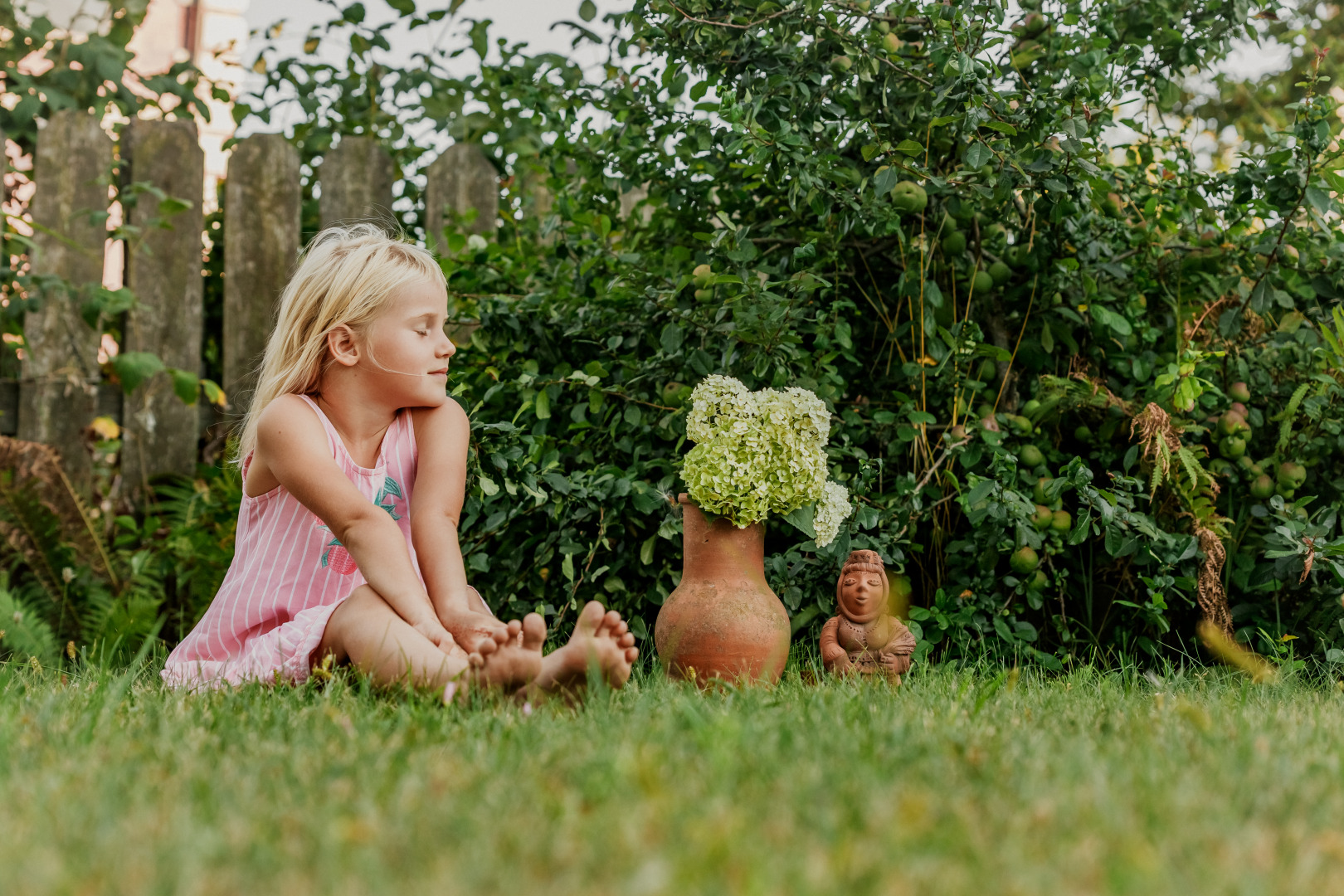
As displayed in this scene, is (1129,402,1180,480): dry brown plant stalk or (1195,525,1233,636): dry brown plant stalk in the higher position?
(1129,402,1180,480): dry brown plant stalk

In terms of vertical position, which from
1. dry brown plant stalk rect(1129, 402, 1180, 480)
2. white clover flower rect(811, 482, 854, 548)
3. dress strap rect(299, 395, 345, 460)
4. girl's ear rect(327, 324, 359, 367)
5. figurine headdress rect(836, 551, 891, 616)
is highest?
girl's ear rect(327, 324, 359, 367)

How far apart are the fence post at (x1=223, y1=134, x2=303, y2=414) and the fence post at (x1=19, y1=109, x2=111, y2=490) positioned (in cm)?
47

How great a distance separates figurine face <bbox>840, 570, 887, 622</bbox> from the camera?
2521 millimetres

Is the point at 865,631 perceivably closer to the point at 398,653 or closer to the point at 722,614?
the point at 722,614

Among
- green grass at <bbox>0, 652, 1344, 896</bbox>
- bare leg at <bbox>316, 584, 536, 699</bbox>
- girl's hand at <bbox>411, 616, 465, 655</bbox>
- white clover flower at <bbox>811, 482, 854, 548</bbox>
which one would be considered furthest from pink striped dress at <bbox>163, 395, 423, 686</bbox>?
white clover flower at <bbox>811, 482, 854, 548</bbox>

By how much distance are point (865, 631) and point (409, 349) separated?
4.13 ft

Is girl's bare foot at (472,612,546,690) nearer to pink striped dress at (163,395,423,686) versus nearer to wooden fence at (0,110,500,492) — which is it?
pink striped dress at (163,395,423,686)

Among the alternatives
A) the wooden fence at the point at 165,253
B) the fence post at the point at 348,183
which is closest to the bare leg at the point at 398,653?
the wooden fence at the point at 165,253

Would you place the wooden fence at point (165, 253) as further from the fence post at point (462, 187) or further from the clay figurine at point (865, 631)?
the clay figurine at point (865, 631)

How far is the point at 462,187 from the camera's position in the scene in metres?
4.27

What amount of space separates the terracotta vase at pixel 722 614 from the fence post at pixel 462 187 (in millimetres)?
2171

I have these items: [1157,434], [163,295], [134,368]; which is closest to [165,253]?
[163,295]

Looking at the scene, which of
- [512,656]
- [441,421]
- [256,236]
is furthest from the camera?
[256,236]

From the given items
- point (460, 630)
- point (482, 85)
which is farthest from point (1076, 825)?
point (482, 85)
